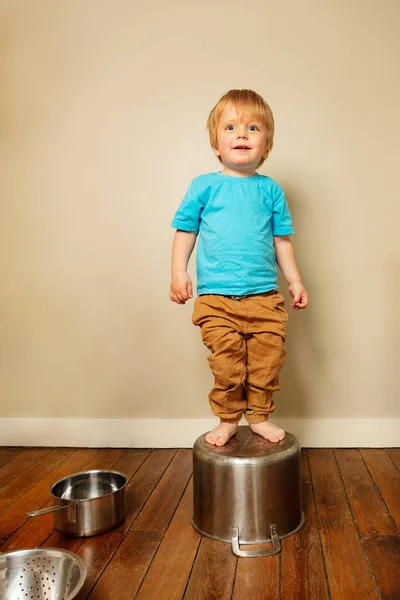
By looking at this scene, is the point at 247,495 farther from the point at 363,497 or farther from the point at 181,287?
the point at 181,287

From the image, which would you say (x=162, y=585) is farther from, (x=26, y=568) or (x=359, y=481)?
(x=359, y=481)

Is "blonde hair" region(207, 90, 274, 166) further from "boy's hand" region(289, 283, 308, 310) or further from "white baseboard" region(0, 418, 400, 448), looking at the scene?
"white baseboard" region(0, 418, 400, 448)

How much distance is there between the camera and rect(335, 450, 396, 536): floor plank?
1.41 meters

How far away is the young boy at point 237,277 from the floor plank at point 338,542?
0.81ft

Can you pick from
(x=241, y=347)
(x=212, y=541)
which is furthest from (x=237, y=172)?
(x=212, y=541)

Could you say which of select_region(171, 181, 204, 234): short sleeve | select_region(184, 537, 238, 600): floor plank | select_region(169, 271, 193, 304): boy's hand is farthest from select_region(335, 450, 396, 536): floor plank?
select_region(171, 181, 204, 234): short sleeve

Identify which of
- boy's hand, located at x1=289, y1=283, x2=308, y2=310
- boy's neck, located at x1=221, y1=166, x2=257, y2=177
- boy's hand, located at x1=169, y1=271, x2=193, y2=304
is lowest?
boy's hand, located at x1=289, y1=283, x2=308, y2=310

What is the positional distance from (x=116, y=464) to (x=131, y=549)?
619mm

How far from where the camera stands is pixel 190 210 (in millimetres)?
1577

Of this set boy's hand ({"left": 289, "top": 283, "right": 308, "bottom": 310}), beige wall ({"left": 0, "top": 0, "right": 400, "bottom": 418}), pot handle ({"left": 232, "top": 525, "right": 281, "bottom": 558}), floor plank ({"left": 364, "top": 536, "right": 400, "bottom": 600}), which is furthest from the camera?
beige wall ({"left": 0, "top": 0, "right": 400, "bottom": 418})

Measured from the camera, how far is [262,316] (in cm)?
152

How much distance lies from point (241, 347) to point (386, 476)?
0.67 m

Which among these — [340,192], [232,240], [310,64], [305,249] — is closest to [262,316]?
[232,240]

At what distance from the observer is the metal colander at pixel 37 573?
1.13 metres
